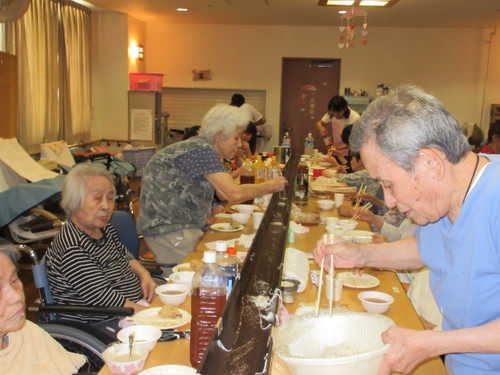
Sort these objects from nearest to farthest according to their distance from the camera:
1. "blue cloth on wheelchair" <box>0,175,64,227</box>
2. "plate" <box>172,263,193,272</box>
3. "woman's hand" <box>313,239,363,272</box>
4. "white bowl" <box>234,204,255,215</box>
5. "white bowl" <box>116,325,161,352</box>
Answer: "white bowl" <box>116,325,161,352</box> → "woman's hand" <box>313,239,363,272</box> → "plate" <box>172,263,193,272</box> → "white bowl" <box>234,204,255,215</box> → "blue cloth on wheelchair" <box>0,175,64,227</box>

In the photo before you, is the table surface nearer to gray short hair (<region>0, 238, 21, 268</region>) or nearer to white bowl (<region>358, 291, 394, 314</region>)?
white bowl (<region>358, 291, 394, 314</region>)

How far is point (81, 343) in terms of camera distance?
1940mm

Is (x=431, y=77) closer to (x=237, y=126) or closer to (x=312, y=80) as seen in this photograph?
(x=312, y=80)

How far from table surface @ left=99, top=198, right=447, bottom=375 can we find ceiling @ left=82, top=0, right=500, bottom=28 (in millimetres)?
6094

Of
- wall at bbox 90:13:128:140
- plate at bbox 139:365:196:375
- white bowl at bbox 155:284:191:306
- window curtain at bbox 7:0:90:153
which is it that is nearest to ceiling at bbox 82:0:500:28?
wall at bbox 90:13:128:140

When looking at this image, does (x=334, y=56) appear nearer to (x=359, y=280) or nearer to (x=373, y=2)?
(x=373, y=2)

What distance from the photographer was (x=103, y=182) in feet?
8.63

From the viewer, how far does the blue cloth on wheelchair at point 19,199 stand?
4.59m

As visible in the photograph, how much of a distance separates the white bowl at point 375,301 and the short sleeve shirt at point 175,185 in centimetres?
140

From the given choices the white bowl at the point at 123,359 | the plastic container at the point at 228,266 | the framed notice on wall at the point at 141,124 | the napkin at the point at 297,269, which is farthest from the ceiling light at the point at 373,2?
the white bowl at the point at 123,359

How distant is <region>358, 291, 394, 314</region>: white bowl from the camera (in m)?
1.96

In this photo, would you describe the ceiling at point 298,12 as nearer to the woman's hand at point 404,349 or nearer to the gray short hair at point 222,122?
the gray short hair at point 222,122

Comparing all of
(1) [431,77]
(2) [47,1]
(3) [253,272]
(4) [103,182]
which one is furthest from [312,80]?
(3) [253,272]

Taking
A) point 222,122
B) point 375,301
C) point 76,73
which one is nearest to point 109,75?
point 76,73
